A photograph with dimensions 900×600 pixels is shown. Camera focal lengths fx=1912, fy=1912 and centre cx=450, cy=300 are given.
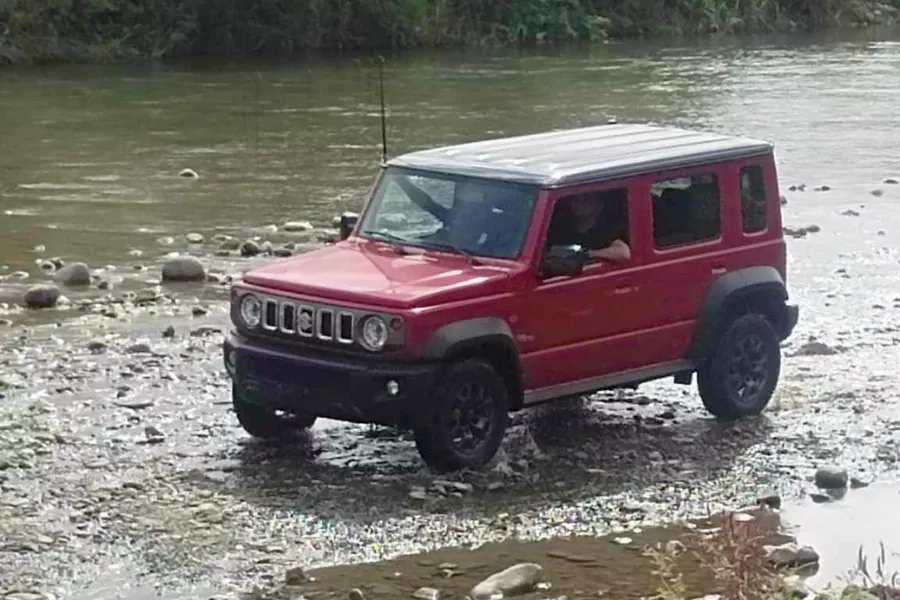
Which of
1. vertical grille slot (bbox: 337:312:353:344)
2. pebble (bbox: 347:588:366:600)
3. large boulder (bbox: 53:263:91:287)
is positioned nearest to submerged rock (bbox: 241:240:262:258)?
large boulder (bbox: 53:263:91:287)

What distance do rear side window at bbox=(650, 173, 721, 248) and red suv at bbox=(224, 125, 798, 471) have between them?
12 millimetres

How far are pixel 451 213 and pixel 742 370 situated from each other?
2227mm

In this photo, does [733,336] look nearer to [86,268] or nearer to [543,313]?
[543,313]

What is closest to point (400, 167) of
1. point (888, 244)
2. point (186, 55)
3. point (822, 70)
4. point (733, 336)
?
point (733, 336)

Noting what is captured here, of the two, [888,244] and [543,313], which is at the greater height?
[543,313]

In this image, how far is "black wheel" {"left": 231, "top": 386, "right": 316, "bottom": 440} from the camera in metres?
11.0

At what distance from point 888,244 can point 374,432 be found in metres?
9.49

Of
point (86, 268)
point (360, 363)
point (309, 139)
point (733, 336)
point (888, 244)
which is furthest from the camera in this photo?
point (309, 139)

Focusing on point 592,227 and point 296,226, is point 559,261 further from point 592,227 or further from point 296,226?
point 296,226

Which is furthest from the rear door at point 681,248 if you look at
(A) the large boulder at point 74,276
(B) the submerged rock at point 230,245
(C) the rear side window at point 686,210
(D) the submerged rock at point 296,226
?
(D) the submerged rock at point 296,226

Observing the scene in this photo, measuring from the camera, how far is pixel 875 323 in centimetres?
1506

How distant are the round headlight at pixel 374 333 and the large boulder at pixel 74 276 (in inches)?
283

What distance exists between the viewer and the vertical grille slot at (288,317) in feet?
33.9

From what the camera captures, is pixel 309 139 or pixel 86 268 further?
pixel 309 139
